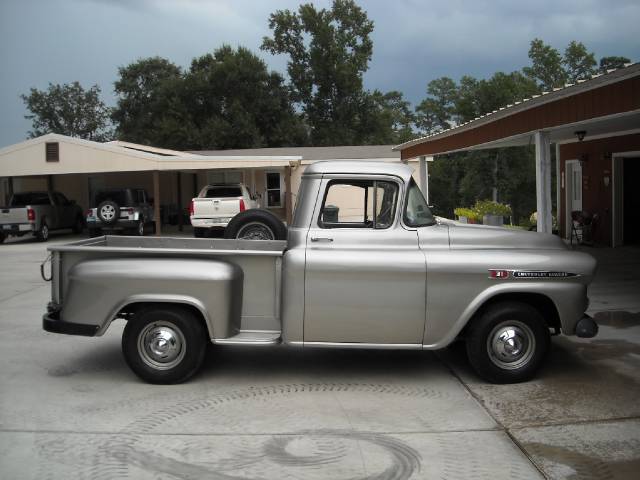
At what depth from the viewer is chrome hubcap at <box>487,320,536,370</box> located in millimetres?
5910

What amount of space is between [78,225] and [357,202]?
867 inches

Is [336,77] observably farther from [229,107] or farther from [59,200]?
[59,200]

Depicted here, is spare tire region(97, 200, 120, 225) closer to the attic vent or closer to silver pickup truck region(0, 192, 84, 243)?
silver pickup truck region(0, 192, 84, 243)

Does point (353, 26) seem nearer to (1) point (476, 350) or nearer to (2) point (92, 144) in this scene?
(2) point (92, 144)

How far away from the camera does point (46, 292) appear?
11539 millimetres

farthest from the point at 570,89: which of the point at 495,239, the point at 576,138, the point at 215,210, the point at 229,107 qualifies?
the point at 229,107

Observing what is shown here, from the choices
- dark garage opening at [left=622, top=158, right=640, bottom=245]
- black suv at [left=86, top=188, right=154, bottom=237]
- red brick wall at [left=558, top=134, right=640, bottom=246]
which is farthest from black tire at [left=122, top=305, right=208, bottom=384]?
black suv at [left=86, top=188, right=154, bottom=237]

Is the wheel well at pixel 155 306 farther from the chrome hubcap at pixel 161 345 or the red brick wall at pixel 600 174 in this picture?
the red brick wall at pixel 600 174

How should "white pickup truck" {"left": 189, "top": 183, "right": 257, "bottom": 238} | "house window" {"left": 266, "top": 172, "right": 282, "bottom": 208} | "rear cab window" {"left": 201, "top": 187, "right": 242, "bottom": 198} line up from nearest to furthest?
"white pickup truck" {"left": 189, "top": 183, "right": 257, "bottom": 238} < "rear cab window" {"left": 201, "top": 187, "right": 242, "bottom": 198} < "house window" {"left": 266, "top": 172, "right": 282, "bottom": 208}

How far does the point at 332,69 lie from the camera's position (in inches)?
2074

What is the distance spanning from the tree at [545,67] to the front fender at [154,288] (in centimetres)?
5564

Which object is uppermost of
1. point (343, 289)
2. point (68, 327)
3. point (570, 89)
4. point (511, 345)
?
point (570, 89)

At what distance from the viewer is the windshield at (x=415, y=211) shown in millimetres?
6020

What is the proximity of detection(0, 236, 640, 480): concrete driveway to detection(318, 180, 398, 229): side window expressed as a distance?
1477mm
